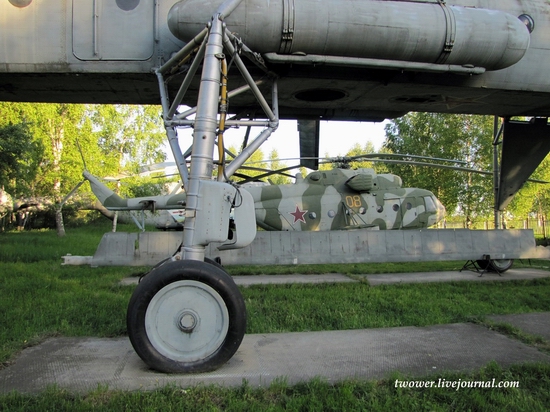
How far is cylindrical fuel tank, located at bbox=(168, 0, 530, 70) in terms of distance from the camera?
14.6ft

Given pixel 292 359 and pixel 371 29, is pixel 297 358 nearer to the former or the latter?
pixel 292 359

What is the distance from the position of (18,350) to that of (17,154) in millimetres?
10219

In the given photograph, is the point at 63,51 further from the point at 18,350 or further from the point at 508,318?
the point at 508,318

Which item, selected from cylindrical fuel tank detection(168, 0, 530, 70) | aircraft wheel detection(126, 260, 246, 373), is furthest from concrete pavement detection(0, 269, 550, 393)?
cylindrical fuel tank detection(168, 0, 530, 70)

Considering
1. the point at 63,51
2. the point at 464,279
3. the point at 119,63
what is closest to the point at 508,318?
the point at 464,279

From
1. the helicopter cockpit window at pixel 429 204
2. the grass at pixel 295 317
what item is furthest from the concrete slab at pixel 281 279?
the helicopter cockpit window at pixel 429 204

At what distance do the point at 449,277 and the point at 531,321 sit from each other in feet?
13.9

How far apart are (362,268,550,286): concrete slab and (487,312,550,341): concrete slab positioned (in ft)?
9.94

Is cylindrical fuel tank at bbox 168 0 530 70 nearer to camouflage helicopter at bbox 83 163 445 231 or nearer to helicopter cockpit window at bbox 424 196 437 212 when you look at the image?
camouflage helicopter at bbox 83 163 445 231

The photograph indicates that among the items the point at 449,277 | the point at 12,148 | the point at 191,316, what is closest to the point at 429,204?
the point at 449,277

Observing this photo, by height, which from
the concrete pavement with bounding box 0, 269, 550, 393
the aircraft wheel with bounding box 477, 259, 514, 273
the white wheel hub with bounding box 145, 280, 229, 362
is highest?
the white wheel hub with bounding box 145, 280, 229, 362

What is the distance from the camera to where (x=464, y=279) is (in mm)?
8555

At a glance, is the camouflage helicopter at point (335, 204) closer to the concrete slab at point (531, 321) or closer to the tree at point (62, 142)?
the concrete slab at point (531, 321)

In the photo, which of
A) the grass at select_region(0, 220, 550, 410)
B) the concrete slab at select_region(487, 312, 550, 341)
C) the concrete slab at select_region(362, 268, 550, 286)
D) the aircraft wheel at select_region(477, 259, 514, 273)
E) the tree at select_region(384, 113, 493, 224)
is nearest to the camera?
the grass at select_region(0, 220, 550, 410)
